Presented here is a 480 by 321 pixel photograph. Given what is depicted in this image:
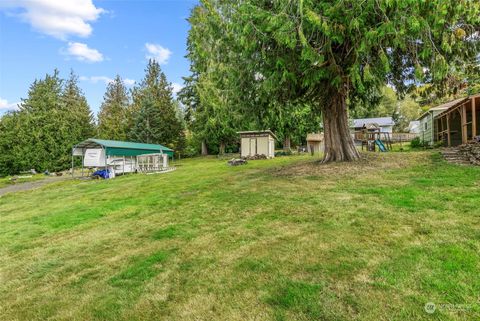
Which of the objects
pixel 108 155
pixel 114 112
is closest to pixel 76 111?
pixel 114 112

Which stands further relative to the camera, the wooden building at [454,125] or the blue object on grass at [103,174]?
the blue object on grass at [103,174]

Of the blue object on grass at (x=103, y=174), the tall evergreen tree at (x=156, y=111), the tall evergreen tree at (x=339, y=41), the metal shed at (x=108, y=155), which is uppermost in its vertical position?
the tall evergreen tree at (x=156, y=111)

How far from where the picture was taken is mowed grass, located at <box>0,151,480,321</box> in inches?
101

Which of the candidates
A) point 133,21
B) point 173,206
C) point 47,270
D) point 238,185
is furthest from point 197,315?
point 133,21

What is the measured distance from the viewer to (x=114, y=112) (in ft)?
127

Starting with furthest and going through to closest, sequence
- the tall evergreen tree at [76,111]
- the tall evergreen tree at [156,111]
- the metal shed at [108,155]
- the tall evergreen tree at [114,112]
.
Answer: the tall evergreen tree at [114,112] < the tall evergreen tree at [156,111] < the tall evergreen tree at [76,111] < the metal shed at [108,155]

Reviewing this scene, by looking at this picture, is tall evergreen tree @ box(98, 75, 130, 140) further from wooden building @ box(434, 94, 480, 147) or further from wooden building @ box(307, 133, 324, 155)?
wooden building @ box(434, 94, 480, 147)

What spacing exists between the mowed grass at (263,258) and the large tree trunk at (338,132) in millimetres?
4055

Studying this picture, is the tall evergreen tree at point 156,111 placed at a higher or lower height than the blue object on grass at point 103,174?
higher

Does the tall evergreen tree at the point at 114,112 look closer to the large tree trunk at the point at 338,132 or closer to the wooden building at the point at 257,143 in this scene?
the wooden building at the point at 257,143

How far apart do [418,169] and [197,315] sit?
8.72 metres

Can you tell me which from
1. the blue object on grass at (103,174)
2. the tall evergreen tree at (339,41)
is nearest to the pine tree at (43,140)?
the blue object on grass at (103,174)

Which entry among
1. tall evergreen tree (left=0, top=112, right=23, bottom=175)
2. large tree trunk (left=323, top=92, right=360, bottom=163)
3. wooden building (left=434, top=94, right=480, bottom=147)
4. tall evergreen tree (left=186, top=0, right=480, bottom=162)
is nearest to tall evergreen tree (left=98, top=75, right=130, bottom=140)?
tall evergreen tree (left=0, top=112, right=23, bottom=175)

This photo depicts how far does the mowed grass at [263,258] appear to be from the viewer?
2555 millimetres
